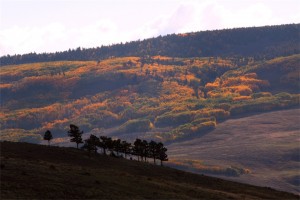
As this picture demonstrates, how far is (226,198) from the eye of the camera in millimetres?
84188

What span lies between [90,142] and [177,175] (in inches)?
1107

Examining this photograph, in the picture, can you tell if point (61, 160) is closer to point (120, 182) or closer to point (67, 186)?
point (120, 182)

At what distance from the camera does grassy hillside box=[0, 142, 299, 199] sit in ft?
222

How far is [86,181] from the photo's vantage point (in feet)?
253

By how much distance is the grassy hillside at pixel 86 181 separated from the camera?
67750 mm

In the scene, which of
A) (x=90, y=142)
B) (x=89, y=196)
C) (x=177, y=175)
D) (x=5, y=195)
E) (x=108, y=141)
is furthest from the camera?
(x=108, y=141)

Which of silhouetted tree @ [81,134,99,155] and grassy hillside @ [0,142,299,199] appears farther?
silhouetted tree @ [81,134,99,155]

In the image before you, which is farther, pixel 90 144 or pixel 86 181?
pixel 90 144

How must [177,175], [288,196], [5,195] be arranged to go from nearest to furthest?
[5,195], [288,196], [177,175]

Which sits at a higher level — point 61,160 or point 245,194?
point 61,160

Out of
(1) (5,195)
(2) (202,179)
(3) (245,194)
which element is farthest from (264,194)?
(1) (5,195)

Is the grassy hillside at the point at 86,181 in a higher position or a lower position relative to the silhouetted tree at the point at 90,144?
lower

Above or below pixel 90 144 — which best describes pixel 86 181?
below

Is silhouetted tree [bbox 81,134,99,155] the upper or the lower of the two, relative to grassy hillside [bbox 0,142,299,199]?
upper
